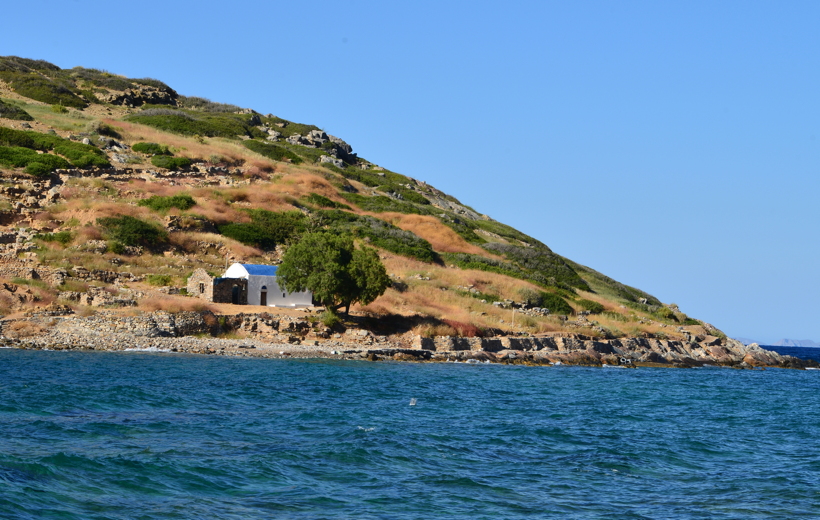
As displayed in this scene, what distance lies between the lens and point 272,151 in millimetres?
84938

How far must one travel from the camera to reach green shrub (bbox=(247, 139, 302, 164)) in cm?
8412

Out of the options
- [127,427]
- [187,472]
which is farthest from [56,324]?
[187,472]

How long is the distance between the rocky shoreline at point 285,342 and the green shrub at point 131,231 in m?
12.3

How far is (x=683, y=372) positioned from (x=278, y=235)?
29.6 metres

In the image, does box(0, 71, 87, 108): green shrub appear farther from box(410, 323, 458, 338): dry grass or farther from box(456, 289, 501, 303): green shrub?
box(410, 323, 458, 338): dry grass

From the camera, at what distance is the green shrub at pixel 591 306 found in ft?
198

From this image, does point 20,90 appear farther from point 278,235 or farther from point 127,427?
point 127,427

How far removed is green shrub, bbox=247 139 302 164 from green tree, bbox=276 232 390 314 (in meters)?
42.2

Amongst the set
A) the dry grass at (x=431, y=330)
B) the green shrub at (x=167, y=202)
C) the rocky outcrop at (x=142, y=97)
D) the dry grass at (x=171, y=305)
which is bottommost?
the dry grass at (x=431, y=330)

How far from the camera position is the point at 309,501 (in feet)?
44.2

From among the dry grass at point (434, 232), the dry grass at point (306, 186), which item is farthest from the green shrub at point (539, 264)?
the dry grass at point (306, 186)

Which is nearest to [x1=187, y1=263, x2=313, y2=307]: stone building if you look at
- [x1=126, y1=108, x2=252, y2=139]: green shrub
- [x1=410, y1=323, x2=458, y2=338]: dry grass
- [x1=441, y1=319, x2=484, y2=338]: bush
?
[x1=410, y1=323, x2=458, y2=338]: dry grass

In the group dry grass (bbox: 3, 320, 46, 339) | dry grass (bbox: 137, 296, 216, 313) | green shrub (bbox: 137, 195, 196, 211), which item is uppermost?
green shrub (bbox: 137, 195, 196, 211)

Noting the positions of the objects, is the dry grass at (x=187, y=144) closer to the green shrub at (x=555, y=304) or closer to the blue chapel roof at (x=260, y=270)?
the blue chapel roof at (x=260, y=270)
